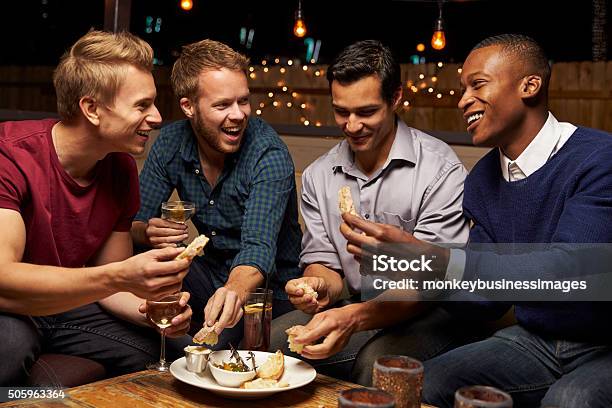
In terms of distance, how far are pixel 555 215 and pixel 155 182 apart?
→ 1500mm

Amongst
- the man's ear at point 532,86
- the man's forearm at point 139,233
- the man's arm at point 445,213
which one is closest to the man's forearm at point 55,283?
the man's forearm at point 139,233

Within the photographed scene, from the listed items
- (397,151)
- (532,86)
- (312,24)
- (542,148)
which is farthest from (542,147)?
(312,24)

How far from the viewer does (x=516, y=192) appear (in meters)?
2.36

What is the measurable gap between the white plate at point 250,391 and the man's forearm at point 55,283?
0.94ft

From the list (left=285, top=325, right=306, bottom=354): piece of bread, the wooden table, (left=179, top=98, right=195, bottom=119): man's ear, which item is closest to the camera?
the wooden table

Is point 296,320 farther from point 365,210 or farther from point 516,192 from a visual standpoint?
point 516,192

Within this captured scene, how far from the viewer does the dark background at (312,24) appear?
7.66 metres

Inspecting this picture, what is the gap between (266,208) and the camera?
2.72 metres

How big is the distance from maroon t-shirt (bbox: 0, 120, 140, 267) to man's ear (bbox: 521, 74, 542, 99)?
51.0 inches

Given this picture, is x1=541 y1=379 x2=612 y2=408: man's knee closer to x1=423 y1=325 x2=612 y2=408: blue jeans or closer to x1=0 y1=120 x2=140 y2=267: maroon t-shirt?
x1=423 y1=325 x2=612 y2=408: blue jeans

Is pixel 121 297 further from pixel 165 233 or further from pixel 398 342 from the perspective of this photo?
pixel 398 342

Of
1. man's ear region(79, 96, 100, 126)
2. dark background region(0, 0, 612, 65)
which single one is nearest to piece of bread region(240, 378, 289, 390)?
man's ear region(79, 96, 100, 126)

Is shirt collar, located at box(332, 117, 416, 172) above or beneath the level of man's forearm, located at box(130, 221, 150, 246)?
above

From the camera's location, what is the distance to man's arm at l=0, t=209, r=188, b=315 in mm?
1918
